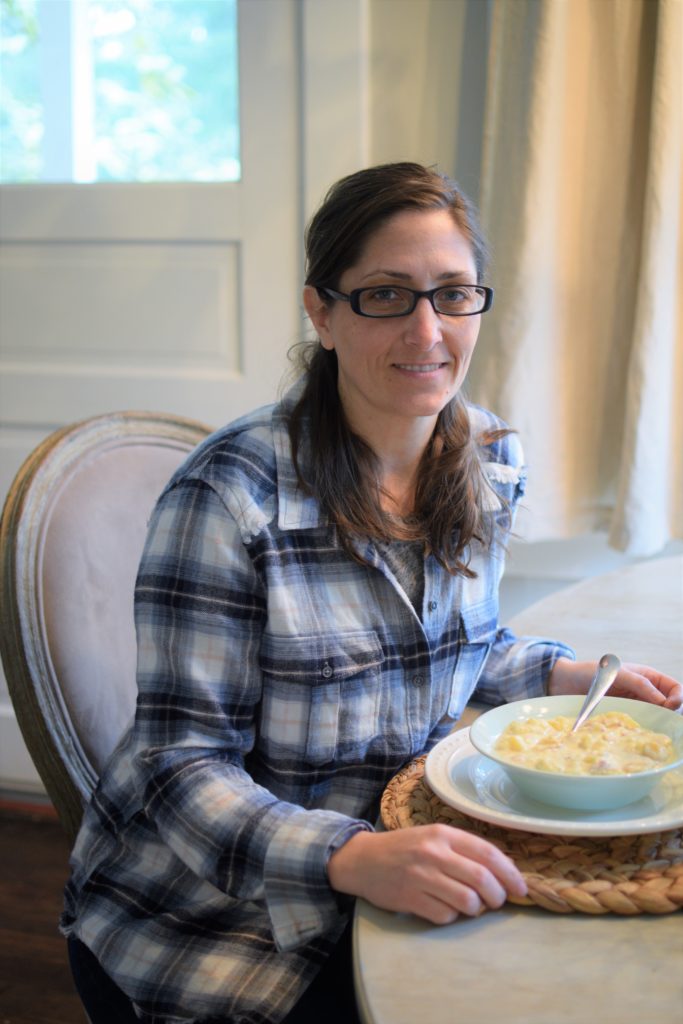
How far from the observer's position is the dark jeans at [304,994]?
3.05 feet

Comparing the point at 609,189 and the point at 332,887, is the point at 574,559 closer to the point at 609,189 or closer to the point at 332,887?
the point at 609,189

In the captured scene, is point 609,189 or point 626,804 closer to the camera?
point 626,804

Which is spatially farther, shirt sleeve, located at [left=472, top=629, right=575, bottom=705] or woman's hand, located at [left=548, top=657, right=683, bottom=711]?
shirt sleeve, located at [left=472, top=629, right=575, bottom=705]

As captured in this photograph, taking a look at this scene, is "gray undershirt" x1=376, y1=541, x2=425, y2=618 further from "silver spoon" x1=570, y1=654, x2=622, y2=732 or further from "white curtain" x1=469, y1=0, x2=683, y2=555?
"white curtain" x1=469, y1=0, x2=683, y2=555

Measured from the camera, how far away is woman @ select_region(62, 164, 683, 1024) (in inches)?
35.8

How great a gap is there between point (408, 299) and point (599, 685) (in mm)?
439

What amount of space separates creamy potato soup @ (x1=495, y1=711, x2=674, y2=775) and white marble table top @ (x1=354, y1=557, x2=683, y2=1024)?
0.41 ft

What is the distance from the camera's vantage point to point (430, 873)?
0.73m

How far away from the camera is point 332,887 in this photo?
81cm

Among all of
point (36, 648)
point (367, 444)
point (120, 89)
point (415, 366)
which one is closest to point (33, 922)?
point (36, 648)

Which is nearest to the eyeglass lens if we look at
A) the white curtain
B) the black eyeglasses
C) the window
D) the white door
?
the black eyeglasses

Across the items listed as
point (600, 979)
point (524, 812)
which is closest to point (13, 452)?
point (524, 812)

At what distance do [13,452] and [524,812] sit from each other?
1839mm

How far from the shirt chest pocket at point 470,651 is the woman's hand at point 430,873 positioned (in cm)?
35
